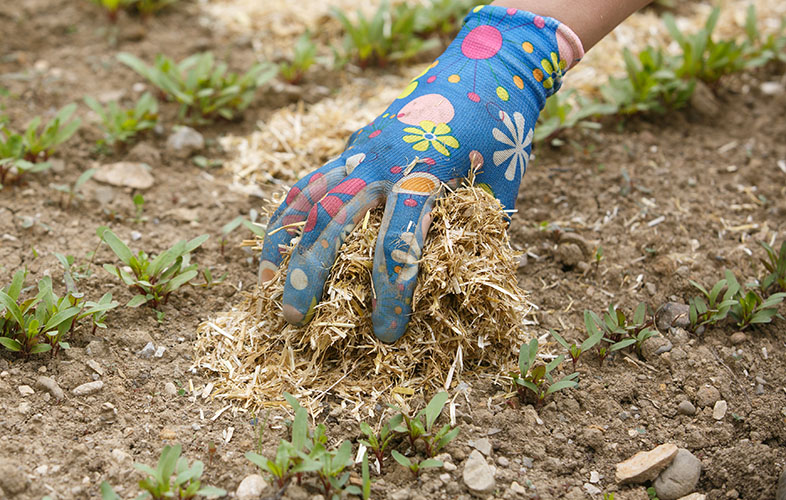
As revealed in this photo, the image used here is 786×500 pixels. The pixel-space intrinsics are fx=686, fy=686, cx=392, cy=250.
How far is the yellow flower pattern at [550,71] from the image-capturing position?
242 cm

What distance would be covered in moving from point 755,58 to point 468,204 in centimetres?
255

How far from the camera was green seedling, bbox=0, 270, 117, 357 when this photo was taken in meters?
2.12

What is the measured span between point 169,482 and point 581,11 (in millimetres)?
2059

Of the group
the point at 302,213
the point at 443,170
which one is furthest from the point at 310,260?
the point at 443,170

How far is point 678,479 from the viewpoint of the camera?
199 centimetres

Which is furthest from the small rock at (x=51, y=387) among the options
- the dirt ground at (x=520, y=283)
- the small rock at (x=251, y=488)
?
the small rock at (x=251, y=488)

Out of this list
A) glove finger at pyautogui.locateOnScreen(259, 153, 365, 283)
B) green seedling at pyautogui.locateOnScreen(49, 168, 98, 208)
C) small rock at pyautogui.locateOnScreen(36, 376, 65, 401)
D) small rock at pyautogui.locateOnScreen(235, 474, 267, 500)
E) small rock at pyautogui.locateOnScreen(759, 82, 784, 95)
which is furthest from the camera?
small rock at pyautogui.locateOnScreen(759, 82, 784, 95)

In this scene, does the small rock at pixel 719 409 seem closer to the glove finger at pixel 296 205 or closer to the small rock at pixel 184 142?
the glove finger at pixel 296 205

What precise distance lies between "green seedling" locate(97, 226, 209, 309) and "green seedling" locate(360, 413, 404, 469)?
2.85 ft

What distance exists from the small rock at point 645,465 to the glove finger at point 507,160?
2.95 ft

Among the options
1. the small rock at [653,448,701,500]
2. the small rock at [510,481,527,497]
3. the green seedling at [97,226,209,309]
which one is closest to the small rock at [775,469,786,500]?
the small rock at [653,448,701,500]

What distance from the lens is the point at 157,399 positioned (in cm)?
214

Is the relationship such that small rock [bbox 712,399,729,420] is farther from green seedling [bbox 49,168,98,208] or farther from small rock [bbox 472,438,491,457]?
green seedling [bbox 49,168,98,208]

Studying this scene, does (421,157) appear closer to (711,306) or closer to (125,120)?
(711,306)
